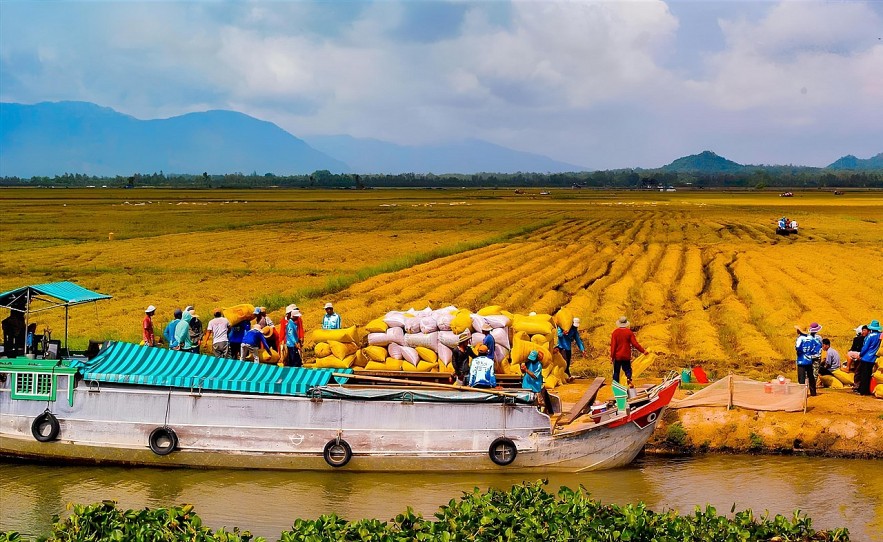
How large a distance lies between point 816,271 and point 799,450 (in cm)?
2034

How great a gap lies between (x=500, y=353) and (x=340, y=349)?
3299mm

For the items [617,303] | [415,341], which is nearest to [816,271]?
[617,303]

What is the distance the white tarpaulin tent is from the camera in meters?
17.1

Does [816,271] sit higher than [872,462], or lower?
higher

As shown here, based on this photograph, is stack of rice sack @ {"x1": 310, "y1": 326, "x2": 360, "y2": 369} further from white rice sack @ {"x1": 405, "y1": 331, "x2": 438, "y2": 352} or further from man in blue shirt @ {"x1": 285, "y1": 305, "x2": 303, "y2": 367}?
white rice sack @ {"x1": 405, "y1": 331, "x2": 438, "y2": 352}

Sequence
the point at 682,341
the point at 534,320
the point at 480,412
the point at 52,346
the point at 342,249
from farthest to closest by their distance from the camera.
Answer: the point at 342,249 → the point at 682,341 → the point at 534,320 → the point at 52,346 → the point at 480,412

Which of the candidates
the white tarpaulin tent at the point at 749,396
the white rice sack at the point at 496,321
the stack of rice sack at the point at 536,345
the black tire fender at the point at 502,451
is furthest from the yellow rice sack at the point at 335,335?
the white tarpaulin tent at the point at 749,396

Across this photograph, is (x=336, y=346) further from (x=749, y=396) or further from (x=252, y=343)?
(x=749, y=396)

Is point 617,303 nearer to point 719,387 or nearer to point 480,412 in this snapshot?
point 719,387

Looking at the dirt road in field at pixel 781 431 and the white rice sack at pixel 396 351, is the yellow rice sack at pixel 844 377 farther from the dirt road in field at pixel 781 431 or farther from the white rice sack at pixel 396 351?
the white rice sack at pixel 396 351

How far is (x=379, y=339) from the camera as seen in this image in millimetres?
18812

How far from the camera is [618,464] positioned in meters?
15.8

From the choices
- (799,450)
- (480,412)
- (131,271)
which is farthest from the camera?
(131,271)

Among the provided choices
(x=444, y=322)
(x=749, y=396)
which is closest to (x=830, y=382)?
(x=749, y=396)
